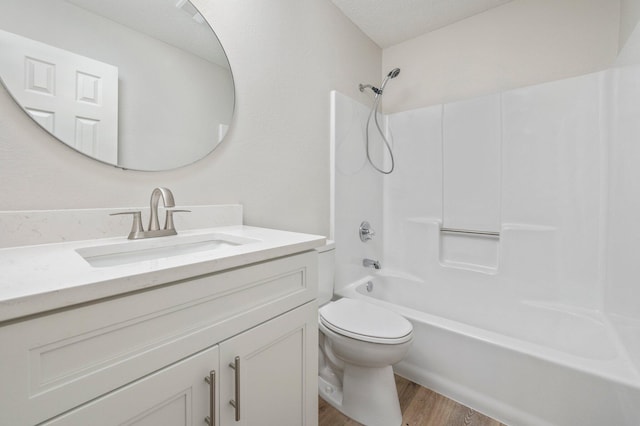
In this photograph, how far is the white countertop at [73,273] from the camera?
39 centimetres

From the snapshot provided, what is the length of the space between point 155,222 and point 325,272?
86 centimetres

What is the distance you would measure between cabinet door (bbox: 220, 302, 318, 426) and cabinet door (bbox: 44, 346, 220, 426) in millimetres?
47

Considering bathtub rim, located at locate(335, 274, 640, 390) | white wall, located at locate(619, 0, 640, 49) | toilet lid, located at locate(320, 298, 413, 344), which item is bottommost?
bathtub rim, located at locate(335, 274, 640, 390)

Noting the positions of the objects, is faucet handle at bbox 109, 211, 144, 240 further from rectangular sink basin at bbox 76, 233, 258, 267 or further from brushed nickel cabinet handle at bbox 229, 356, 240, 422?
brushed nickel cabinet handle at bbox 229, 356, 240, 422

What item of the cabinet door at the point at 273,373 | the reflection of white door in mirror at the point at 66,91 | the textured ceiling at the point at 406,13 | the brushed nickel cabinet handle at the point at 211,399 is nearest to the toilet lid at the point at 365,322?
the cabinet door at the point at 273,373

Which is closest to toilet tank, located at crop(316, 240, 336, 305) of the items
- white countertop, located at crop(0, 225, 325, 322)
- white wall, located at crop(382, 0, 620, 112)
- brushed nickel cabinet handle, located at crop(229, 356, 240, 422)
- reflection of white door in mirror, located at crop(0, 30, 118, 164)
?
white countertop, located at crop(0, 225, 325, 322)

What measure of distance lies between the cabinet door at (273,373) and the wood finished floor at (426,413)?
1.57 ft

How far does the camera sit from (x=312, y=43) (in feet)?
5.39

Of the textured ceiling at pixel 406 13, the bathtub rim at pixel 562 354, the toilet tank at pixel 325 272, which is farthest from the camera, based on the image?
the textured ceiling at pixel 406 13

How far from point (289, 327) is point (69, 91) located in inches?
38.2

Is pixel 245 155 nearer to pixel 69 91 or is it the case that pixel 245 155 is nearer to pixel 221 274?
pixel 69 91

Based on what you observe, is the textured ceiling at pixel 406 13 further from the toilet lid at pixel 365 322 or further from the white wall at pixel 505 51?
the toilet lid at pixel 365 322

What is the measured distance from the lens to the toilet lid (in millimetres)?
1178

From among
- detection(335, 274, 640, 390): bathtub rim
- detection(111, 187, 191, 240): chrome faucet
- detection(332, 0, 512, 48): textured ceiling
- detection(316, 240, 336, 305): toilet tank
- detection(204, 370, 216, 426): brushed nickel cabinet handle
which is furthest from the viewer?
detection(332, 0, 512, 48): textured ceiling
